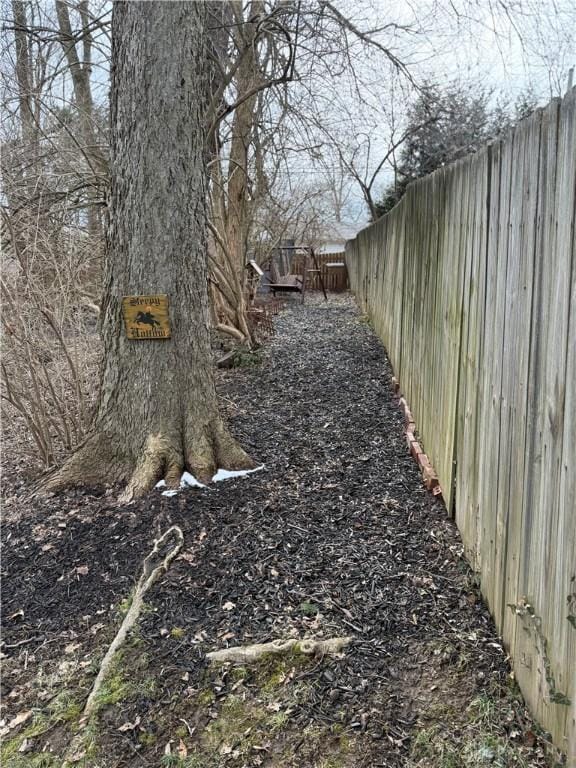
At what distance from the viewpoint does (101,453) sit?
3453 millimetres

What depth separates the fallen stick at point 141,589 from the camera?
2.03 meters

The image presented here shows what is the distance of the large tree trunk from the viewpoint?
3.21 meters

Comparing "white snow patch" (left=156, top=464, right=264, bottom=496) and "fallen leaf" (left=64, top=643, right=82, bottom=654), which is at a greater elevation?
"white snow patch" (left=156, top=464, right=264, bottom=496)

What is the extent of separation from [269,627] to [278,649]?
0.16m

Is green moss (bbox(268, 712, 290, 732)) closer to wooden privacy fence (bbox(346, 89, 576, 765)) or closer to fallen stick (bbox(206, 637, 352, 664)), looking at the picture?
fallen stick (bbox(206, 637, 352, 664))

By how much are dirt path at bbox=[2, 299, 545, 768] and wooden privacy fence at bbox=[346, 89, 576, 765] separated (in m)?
0.20

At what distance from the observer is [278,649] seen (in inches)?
83.2

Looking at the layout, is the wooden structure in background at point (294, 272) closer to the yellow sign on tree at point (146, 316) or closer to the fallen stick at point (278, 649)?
the yellow sign on tree at point (146, 316)

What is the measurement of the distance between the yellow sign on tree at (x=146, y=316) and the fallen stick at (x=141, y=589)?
46.2 inches

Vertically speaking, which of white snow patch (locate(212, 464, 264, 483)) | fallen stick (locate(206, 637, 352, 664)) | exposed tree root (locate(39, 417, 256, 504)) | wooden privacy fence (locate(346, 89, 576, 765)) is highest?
wooden privacy fence (locate(346, 89, 576, 765))

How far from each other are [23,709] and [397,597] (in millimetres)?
1529

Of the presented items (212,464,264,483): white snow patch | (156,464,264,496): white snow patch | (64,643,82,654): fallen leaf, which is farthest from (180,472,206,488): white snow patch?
(64,643,82,654): fallen leaf

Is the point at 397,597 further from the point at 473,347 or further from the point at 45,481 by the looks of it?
the point at 45,481

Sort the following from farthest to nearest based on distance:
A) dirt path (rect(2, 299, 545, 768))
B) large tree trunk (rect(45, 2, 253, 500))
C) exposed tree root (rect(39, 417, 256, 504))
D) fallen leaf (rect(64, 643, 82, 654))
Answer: exposed tree root (rect(39, 417, 256, 504)) < large tree trunk (rect(45, 2, 253, 500)) < fallen leaf (rect(64, 643, 82, 654)) < dirt path (rect(2, 299, 545, 768))
